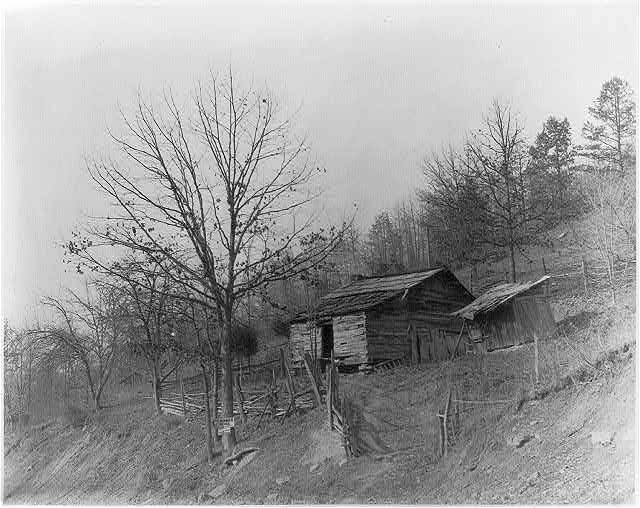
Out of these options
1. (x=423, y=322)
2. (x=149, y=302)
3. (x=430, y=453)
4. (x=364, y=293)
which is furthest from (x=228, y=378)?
(x=423, y=322)

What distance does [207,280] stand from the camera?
14.9 meters

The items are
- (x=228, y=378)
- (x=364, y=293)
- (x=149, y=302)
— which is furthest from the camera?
(x=364, y=293)

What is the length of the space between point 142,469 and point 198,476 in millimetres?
1808

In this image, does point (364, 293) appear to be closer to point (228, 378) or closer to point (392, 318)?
point (392, 318)

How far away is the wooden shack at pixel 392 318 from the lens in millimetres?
17547

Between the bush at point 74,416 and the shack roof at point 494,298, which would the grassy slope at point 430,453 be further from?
the bush at point 74,416

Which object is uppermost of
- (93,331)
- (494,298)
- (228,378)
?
(494,298)

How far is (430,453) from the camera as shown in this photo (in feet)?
37.1

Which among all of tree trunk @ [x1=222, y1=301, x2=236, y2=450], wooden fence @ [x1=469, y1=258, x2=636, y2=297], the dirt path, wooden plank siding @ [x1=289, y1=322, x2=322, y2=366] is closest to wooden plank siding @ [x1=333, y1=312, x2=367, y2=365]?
wooden plank siding @ [x1=289, y1=322, x2=322, y2=366]

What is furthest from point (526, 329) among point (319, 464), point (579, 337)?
point (319, 464)

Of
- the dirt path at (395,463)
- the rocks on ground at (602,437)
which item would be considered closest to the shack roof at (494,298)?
the dirt path at (395,463)

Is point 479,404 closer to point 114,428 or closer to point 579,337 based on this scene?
point 579,337

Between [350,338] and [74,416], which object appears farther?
[74,416]

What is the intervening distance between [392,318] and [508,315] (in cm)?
416
